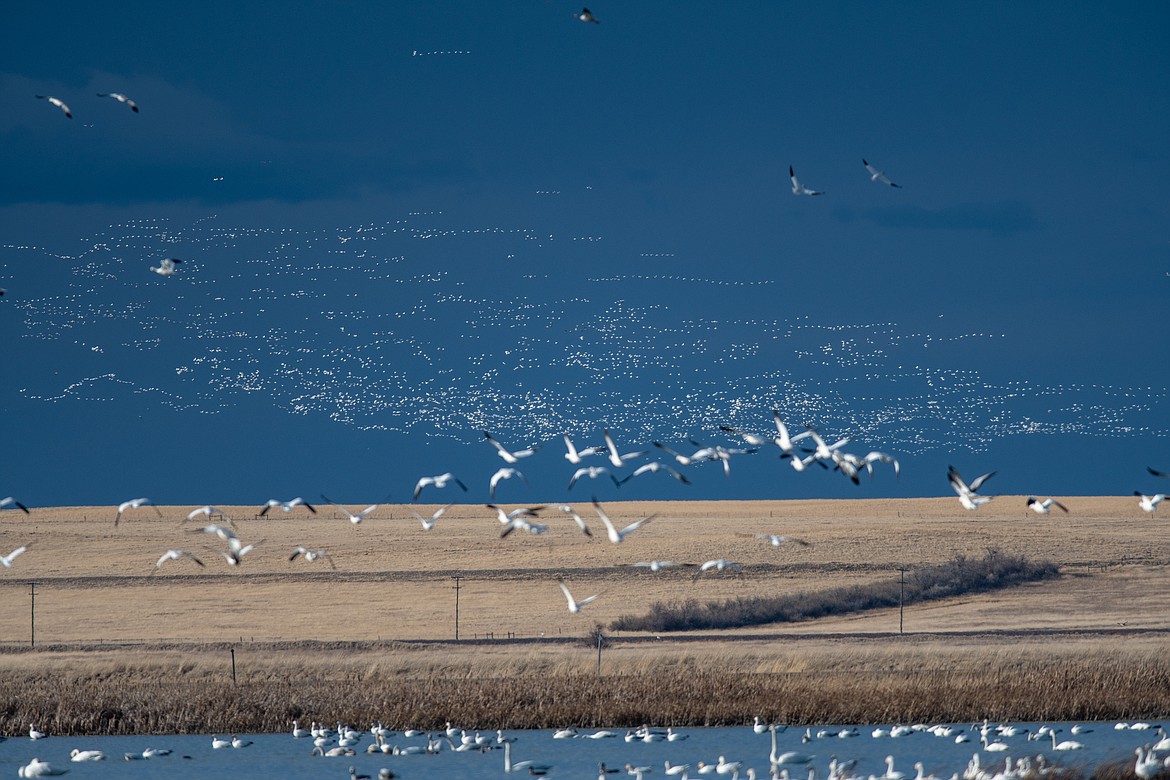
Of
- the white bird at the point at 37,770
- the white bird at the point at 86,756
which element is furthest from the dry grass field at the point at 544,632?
the white bird at the point at 37,770

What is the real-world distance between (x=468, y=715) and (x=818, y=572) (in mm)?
38621

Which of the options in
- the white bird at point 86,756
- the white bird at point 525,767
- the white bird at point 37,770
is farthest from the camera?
the white bird at point 86,756

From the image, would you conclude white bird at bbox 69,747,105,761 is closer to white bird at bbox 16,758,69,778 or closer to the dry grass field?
white bird at bbox 16,758,69,778

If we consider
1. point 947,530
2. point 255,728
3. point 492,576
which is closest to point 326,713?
point 255,728

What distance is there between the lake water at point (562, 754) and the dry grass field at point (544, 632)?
92cm

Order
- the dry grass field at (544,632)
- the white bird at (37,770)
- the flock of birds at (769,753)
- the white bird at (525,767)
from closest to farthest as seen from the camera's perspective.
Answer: the flock of birds at (769,753) < the white bird at (37,770) < the white bird at (525,767) < the dry grass field at (544,632)

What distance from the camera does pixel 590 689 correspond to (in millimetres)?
34562

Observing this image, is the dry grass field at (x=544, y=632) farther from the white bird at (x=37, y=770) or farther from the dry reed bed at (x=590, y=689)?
the white bird at (x=37, y=770)

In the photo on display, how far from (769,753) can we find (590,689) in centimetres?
582

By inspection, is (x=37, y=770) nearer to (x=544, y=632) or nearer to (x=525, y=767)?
(x=525, y=767)

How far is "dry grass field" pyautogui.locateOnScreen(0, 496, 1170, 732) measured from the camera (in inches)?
1320

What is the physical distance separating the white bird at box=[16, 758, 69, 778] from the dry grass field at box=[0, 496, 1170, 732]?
338 centimetres

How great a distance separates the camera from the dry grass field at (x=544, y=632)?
3353 centimetres

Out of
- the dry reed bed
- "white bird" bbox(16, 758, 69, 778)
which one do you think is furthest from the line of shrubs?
"white bird" bbox(16, 758, 69, 778)
